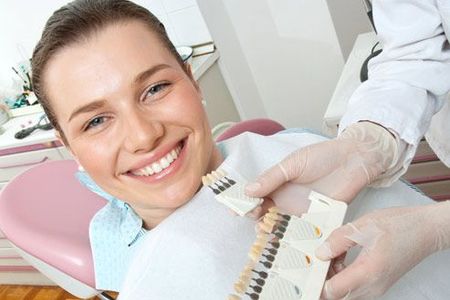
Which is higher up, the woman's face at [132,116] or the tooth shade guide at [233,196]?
the woman's face at [132,116]

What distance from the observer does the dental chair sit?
1.13 m

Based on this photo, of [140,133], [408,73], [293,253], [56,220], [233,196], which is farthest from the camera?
[56,220]

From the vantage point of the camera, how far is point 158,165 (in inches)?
35.1

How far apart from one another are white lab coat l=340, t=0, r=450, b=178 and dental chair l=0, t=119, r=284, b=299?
46cm

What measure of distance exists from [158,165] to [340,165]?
1.23ft

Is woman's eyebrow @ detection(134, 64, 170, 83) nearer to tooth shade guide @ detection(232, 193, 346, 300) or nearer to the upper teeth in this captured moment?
the upper teeth

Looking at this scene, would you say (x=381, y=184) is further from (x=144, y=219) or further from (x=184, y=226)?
(x=144, y=219)

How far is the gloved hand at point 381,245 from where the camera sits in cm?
60

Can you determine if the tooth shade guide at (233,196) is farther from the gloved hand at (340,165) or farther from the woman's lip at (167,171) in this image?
the woman's lip at (167,171)

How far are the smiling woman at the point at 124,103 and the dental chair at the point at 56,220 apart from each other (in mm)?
308

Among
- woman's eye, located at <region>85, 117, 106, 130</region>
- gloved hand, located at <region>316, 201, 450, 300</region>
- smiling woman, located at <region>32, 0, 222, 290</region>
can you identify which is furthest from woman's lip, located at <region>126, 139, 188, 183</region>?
gloved hand, located at <region>316, 201, 450, 300</region>

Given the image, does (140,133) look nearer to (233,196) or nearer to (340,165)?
(233,196)

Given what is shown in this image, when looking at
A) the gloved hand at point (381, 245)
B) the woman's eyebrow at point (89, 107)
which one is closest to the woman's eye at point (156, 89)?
the woman's eyebrow at point (89, 107)

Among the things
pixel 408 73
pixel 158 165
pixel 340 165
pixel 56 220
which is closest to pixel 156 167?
pixel 158 165
